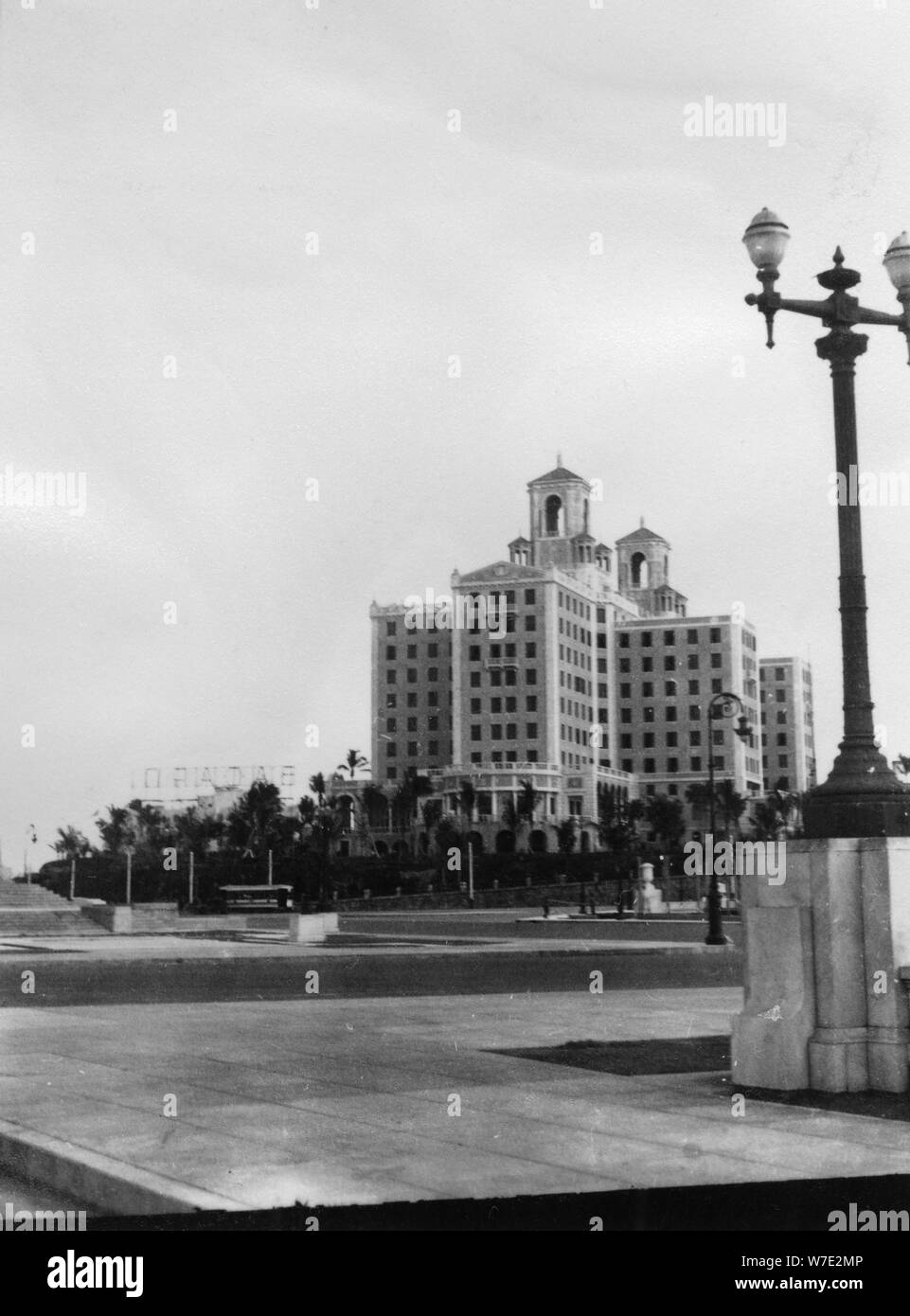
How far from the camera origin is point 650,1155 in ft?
23.3

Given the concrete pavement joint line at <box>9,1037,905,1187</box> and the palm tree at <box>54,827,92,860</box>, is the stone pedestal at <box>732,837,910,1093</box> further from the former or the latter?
the palm tree at <box>54,827,92,860</box>

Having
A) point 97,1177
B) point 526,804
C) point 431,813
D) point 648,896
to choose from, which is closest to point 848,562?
point 97,1177

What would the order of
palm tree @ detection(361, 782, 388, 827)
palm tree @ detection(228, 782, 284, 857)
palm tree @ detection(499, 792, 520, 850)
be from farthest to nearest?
palm tree @ detection(361, 782, 388, 827)
palm tree @ detection(499, 792, 520, 850)
palm tree @ detection(228, 782, 284, 857)

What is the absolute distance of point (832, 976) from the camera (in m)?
9.47

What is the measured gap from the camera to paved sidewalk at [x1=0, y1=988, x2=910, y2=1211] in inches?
262

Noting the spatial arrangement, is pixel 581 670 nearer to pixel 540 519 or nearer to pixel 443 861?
pixel 540 519

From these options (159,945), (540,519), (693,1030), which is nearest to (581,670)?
(540,519)

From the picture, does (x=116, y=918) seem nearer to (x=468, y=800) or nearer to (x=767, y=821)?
(x=468, y=800)

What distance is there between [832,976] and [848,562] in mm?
2684

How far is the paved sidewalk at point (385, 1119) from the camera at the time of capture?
6.66 m

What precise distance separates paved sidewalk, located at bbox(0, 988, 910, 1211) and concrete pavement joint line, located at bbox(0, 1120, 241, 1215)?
23 millimetres

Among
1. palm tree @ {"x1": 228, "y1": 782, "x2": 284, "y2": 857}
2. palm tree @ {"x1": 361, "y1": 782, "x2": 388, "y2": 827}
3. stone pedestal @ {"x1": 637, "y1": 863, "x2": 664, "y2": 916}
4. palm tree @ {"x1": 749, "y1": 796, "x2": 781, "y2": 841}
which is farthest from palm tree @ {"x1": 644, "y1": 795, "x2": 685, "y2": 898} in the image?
stone pedestal @ {"x1": 637, "y1": 863, "x2": 664, "y2": 916}

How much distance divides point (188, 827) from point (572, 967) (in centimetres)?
9687

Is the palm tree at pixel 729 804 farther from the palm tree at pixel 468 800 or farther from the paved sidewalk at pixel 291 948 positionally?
the paved sidewalk at pixel 291 948
